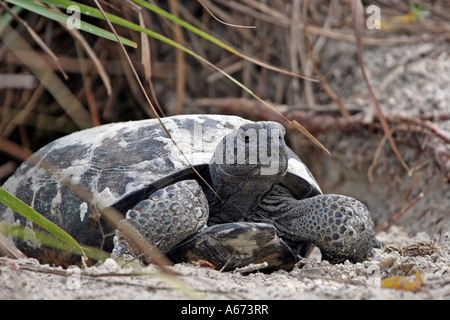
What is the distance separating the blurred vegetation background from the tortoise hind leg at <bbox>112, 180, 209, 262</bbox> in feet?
9.04

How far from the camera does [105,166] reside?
2.65 m

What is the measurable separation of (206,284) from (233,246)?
1.78 feet

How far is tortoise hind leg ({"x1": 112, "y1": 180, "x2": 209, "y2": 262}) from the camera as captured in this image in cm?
235

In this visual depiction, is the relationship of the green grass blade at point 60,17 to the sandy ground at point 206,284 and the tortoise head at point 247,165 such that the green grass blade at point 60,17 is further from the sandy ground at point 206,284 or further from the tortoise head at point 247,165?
the sandy ground at point 206,284

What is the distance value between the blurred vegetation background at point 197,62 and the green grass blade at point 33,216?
120 inches

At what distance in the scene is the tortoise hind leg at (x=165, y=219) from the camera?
2.35 metres

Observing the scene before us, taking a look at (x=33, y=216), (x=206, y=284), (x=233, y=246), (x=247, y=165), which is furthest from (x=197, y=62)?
(x=206, y=284)

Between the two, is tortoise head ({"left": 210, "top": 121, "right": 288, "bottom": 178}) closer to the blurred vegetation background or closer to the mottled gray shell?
the mottled gray shell

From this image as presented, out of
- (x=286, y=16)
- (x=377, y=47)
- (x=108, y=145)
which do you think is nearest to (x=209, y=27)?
(x=286, y=16)

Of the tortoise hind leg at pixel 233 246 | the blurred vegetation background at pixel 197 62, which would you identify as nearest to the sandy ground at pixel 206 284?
the tortoise hind leg at pixel 233 246

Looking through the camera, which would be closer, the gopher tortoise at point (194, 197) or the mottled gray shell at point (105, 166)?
the gopher tortoise at point (194, 197)

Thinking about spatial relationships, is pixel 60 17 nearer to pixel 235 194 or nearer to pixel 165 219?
pixel 165 219

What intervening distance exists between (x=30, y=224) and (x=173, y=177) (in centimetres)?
85
